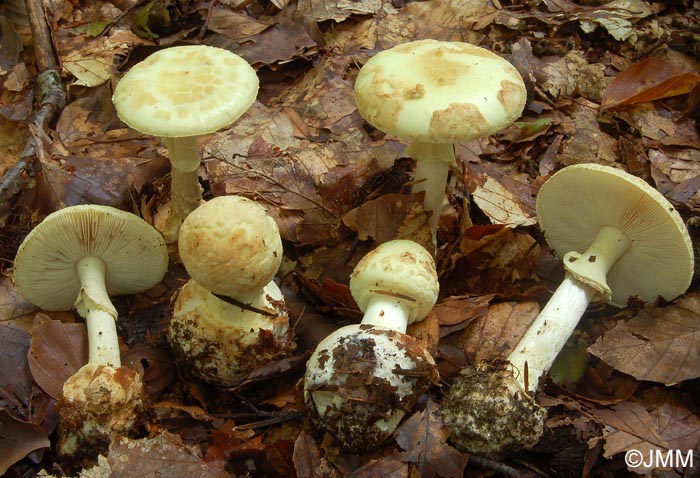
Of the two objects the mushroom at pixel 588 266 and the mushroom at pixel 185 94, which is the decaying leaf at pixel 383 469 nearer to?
the mushroom at pixel 588 266

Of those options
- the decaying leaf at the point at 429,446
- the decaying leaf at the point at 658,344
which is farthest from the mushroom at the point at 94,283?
the decaying leaf at the point at 658,344

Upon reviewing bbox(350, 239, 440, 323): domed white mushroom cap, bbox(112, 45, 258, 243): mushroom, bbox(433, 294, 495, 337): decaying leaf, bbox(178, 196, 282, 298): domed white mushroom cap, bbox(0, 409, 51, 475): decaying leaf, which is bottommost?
bbox(0, 409, 51, 475): decaying leaf

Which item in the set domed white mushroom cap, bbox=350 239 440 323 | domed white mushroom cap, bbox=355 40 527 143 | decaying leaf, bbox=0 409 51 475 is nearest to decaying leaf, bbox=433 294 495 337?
domed white mushroom cap, bbox=350 239 440 323

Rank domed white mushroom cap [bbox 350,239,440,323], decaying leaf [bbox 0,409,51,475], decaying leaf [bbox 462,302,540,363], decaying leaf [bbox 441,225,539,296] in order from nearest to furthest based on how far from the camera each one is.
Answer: decaying leaf [bbox 0,409,51,475] → domed white mushroom cap [bbox 350,239,440,323] → decaying leaf [bbox 462,302,540,363] → decaying leaf [bbox 441,225,539,296]

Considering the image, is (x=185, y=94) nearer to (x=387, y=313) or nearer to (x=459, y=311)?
(x=387, y=313)

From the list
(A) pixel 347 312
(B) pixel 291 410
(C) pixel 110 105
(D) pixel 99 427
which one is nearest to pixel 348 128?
(A) pixel 347 312

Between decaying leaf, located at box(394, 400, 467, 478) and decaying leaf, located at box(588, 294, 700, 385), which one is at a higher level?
decaying leaf, located at box(588, 294, 700, 385)

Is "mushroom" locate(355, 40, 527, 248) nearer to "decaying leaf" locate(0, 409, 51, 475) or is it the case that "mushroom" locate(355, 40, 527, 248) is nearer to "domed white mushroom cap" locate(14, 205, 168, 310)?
"domed white mushroom cap" locate(14, 205, 168, 310)
